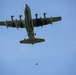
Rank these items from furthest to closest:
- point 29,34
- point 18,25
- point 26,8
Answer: point 18,25 < point 29,34 < point 26,8

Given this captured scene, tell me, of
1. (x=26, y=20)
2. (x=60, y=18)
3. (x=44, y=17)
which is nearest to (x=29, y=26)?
(x=26, y=20)

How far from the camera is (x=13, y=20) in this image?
6053 cm

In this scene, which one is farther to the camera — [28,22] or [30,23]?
[30,23]

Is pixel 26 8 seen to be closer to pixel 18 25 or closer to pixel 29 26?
pixel 29 26

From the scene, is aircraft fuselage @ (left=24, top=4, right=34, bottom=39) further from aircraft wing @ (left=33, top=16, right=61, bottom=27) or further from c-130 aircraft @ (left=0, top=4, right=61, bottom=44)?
aircraft wing @ (left=33, top=16, right=61, bottom=27)

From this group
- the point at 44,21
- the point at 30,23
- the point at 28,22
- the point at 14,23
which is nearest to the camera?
the point at 28,22

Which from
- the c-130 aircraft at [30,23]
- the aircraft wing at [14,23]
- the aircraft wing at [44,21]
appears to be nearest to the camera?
the c-130 aircraft at [30,23]

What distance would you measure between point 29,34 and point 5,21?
8129 mm

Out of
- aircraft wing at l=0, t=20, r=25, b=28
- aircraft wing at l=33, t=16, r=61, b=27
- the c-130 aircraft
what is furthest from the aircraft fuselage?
aircraft wing at l=0, t=20, r=25, b=28

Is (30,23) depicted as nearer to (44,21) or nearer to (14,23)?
(44,21)

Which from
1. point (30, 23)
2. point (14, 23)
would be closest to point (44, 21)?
point (30, 23)

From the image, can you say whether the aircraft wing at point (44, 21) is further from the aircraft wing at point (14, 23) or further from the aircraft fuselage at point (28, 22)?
the aircraft fuselage at point (28, 22)

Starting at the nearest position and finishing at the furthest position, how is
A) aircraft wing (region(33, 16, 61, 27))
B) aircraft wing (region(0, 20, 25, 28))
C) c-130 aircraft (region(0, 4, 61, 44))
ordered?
1. c-130 aircraft (region(0, 4, 61, 44))
2. aircraft wing (region(33, 16, 61, 27))
3. aircraft wing (region(0, 20, 25, 28))

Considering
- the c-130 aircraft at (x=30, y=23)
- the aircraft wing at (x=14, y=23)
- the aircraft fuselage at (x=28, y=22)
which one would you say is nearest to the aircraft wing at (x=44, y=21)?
the c-130 aircraft at (x=30, y=23)
